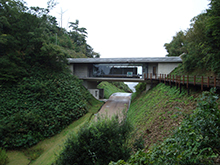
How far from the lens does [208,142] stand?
3746 mm

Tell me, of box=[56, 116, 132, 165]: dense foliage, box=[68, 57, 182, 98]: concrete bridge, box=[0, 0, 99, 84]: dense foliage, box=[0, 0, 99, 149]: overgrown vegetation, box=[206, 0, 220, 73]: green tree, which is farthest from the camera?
box=[68, 57, 182, 98]: concrete bridge

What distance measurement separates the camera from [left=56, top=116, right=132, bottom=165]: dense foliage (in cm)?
559

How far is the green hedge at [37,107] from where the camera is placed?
1155 cm

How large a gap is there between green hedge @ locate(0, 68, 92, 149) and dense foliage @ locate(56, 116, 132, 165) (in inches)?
300

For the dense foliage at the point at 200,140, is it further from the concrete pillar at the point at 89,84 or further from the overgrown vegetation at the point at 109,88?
the overgrown vegetation at the point at 109,88

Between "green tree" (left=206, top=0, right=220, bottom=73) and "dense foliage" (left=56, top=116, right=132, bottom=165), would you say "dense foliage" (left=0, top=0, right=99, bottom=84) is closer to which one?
"dense foliage" (left=56, top=116, right=132, bottom=165)

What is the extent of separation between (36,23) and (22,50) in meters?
3.80

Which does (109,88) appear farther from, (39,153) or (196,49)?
(39,153)

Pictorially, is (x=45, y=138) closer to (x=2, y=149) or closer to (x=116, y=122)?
(x=2, y=149)

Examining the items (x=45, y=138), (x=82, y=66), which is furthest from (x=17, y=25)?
(x=45, y=138)

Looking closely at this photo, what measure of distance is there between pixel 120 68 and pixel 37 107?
1241 cm

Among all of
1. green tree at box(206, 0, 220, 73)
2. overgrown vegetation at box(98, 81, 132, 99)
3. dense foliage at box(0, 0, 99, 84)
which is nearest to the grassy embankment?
dense foliage at box(0, 0, 99, 84)

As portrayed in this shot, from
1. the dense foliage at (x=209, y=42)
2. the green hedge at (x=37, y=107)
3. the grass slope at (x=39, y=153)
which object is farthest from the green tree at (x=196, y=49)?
the green hedge at (x=37, y=107)

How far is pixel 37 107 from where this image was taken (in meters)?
14.0
